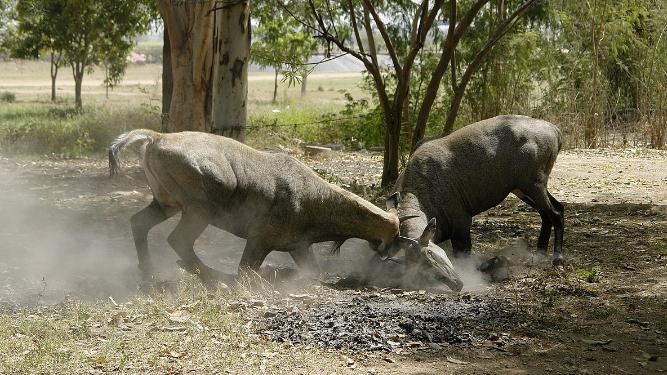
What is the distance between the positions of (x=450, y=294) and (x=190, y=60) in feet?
20.4

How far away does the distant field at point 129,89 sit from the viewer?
35.1 metres

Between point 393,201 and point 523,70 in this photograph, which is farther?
point 523,70

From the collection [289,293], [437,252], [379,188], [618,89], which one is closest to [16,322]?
[289,293]

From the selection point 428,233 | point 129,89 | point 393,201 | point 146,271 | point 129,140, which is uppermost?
point 129,140

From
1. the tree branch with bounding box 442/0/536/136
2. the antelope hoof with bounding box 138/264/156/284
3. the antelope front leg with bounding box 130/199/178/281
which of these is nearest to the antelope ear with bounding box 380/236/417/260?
the antelope front leg with bounding box 130/199/178/281

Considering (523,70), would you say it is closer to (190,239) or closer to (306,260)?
(306,260)

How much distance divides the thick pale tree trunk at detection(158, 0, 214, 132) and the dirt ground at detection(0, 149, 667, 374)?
130 centimetres

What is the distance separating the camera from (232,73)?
44.2 ft

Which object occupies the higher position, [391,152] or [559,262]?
[391,152]

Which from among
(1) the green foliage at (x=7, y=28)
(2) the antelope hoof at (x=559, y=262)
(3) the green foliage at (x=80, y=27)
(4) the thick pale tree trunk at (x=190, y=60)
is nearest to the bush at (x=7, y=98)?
(1) the green foliage at (x=7, y=28)

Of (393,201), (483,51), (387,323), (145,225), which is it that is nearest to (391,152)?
(483,51)

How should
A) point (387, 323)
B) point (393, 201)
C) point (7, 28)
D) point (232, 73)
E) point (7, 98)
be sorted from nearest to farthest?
point (387, 323) < point (393, 201) < point (232, 73) < point (7, 28) < point (7, 98)

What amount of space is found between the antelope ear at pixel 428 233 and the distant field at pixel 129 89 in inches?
763

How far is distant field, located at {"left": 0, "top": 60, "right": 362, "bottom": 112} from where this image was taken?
115 feet
